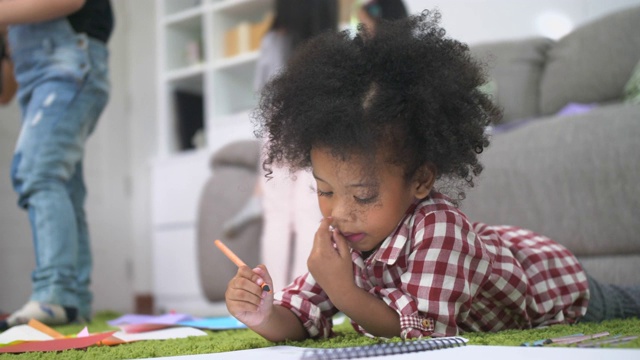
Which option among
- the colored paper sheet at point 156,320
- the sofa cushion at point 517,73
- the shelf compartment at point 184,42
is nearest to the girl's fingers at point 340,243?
the colored paper sheet at point 156,320

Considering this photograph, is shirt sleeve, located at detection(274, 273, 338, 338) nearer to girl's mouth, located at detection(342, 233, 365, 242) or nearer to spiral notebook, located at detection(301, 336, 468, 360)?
girl's mouth, located at detection(342, 233, 365, 242)

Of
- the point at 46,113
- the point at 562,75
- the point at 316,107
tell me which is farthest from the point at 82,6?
the point at 562,75

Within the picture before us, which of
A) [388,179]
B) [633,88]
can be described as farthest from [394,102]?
[633,88]

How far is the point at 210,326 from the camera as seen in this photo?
3.90 ft

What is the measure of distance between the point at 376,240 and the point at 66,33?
3.07 feet

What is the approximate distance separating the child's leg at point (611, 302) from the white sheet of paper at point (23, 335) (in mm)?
836

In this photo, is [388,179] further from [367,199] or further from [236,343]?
[236,343]

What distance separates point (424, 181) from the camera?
0.87 m

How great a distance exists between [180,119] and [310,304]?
108 inches

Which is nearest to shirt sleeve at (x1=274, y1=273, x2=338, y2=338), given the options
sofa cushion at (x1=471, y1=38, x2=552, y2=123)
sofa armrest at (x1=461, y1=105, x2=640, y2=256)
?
sofa armrest at (x1=461, y1=105, x2=640, y2=256)

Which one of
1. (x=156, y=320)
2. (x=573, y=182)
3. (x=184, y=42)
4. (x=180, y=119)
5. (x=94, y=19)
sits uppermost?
(x=184, y=42)

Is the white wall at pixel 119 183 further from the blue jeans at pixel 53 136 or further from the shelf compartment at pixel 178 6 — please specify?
the blue jeans at pixel 53 136

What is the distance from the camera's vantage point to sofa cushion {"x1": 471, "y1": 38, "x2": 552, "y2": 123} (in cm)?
206

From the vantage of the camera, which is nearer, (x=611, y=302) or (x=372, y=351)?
(x=372, y=351)
